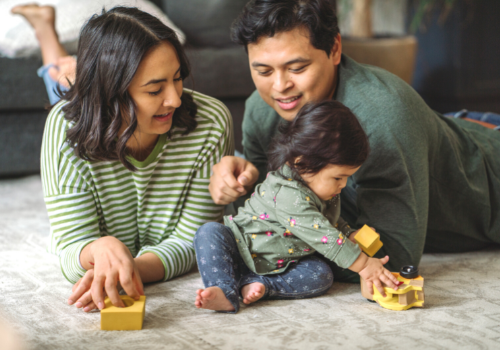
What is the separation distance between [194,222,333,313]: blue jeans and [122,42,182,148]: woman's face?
0.80ft

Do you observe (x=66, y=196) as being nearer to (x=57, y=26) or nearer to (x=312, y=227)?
(x=312, y=227)

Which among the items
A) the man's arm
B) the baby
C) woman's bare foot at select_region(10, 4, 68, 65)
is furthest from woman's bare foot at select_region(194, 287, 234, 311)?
woman's bare foot at select_region(10, 4, 68, 65)

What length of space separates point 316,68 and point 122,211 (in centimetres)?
51

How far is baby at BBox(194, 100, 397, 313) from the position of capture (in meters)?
0.87

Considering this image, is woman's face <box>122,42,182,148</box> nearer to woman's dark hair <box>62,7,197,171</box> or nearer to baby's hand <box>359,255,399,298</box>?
woman's dark hair <box>62,7,197,171</box>

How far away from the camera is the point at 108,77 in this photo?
93 centimetres

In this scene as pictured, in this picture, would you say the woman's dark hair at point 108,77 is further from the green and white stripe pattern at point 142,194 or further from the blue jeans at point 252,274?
the blue jeans at point 252,274

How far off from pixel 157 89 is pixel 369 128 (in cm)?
43

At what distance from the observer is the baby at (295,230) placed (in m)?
0.87

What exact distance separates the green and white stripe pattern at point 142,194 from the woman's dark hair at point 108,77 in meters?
0.05

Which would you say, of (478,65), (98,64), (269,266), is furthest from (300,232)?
(478,65)

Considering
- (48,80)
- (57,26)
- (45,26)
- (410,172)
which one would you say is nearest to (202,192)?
(410,172)

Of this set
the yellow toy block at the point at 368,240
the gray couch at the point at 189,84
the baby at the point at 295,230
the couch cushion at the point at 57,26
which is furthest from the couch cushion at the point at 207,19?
the yellow toy block at the point at 368,240

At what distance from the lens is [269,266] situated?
38.0 inches
